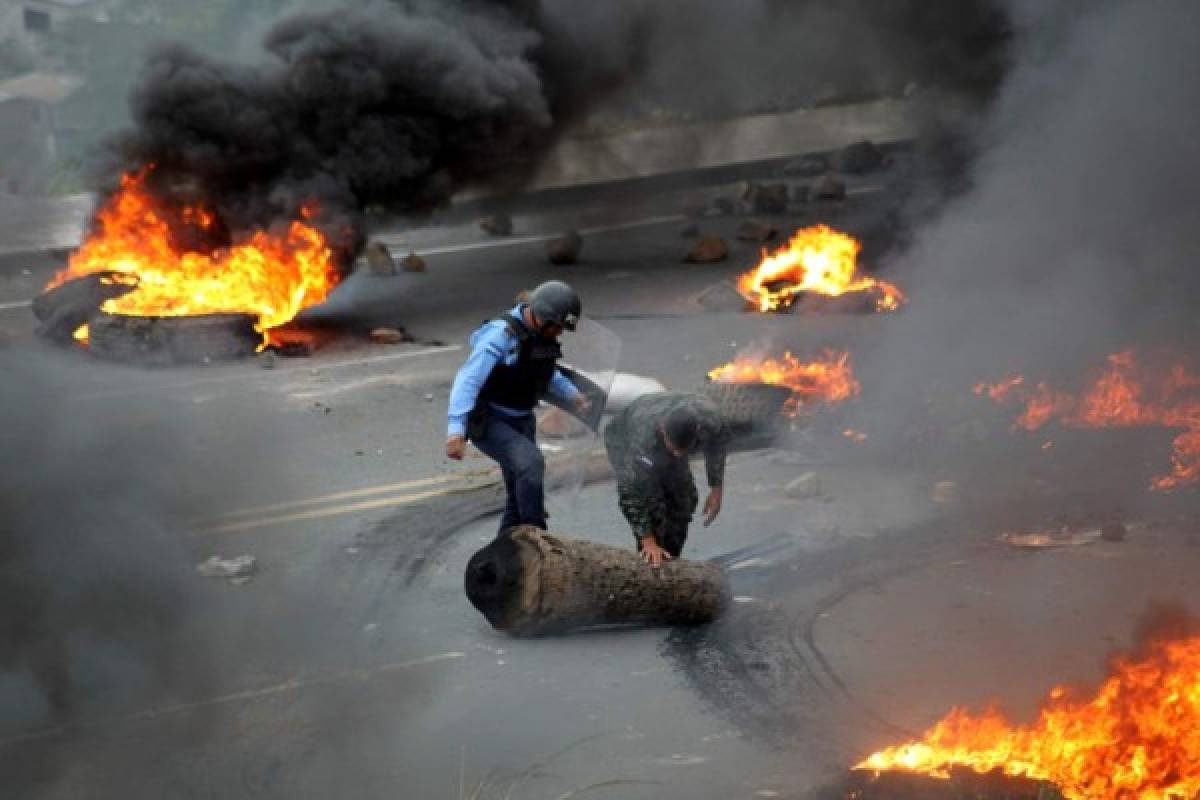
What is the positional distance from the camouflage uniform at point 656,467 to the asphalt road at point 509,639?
0.46 metres

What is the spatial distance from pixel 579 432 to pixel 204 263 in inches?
173

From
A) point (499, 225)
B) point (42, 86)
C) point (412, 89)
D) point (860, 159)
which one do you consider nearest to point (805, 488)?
point (412, 89)

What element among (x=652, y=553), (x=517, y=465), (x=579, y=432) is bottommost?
(x=652, y=553)

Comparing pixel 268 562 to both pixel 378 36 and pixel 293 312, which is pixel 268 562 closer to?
pixel 293 312

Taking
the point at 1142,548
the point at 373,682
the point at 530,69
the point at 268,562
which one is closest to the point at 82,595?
the point at 373,682

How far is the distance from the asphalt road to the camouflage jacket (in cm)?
51

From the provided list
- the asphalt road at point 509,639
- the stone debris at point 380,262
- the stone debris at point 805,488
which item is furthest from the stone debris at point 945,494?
the stone debris at point 380,262

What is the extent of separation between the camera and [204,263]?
13.0 m

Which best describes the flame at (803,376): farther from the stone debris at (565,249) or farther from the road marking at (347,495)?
the stone debris at (565,249)

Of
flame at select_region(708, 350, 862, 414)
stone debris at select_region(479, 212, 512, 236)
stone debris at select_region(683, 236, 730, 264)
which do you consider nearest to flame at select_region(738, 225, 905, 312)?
stone debris at select_region(683, 236, 730, 264)

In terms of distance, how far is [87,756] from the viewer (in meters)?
5.70

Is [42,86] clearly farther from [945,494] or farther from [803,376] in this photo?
[945,494]

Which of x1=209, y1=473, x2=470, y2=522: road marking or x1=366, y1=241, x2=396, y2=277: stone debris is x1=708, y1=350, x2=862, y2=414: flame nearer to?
x1=209, y1=473, x2=470, y2=522: road marking

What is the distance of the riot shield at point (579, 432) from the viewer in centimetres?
746
